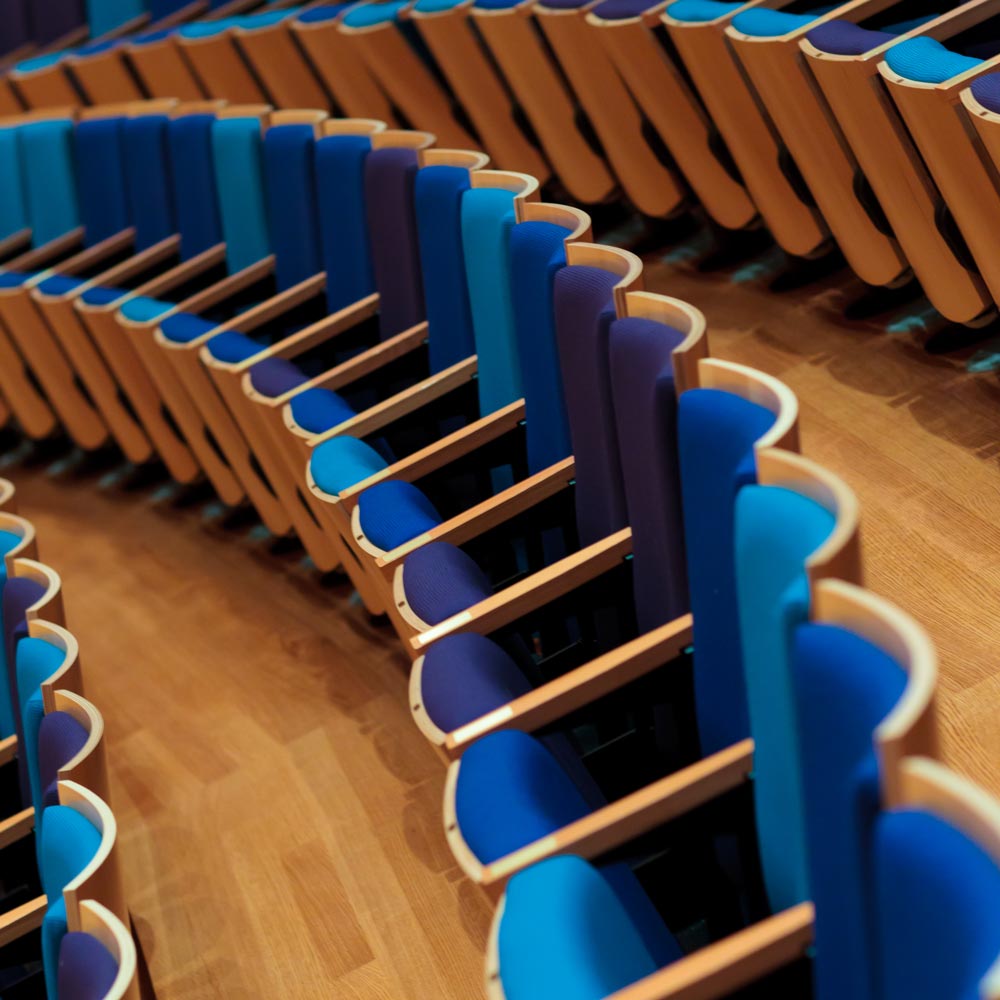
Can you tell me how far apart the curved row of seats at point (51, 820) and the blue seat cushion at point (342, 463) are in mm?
71

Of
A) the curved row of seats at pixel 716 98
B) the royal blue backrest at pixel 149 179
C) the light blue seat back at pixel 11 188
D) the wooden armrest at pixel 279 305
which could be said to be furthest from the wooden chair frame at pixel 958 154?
the light blue seat back at pixel 11 188

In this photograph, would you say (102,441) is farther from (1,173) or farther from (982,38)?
(982,38)

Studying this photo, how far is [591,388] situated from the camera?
11.4 inches

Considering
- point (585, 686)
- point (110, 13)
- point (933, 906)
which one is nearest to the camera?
point (933, 906)

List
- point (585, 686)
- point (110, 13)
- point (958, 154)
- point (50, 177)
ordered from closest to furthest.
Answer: point (585, 686) → point (958, 154) → point (50, 177) → point (110, 13)

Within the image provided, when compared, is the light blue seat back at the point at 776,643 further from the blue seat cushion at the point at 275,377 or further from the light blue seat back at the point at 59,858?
the blue seat cushion at the point at 275,377

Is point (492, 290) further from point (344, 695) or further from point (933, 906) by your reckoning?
point (933, 906)

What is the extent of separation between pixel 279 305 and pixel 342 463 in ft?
0.45

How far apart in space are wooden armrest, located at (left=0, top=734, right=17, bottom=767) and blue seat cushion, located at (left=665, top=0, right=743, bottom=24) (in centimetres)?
29

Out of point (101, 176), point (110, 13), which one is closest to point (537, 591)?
point (101, 176)

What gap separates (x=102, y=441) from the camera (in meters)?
0.63

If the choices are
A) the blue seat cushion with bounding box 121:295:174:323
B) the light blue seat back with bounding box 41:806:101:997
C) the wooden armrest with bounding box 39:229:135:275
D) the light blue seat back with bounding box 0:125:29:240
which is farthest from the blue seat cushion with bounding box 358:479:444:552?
the light blue seat back with bounding box 0:125:29:240

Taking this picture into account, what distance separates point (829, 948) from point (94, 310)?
45 centimetres

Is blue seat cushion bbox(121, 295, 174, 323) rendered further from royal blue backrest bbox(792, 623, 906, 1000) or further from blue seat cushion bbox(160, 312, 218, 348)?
royal blue backrest bbox(792, 623, 906, 1000)
